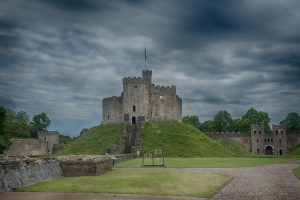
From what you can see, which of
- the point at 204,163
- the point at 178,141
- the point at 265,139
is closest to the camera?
the point at 204,163

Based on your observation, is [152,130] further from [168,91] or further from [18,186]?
[18,186]

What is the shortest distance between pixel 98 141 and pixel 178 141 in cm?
1352

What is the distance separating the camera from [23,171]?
20.6 meters

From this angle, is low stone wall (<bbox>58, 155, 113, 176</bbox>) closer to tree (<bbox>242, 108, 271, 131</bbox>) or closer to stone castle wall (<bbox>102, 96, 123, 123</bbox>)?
stone castle wall (<bbox>102, 96, 123, 123</bbox>)

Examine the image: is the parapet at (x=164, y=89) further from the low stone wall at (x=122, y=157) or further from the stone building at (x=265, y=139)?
the stone building at (x=265, y=139)

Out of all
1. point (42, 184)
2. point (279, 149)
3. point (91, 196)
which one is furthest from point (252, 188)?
point (279, 149)

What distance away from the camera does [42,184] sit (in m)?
21.1

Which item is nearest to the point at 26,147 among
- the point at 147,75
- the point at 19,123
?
the point at 147,75

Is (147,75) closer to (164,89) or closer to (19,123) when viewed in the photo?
(164,89)

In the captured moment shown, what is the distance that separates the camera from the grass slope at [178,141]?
61562 mm

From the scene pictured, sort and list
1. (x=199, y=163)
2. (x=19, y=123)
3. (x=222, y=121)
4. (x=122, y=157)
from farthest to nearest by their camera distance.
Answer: (x=222, y=121)
(x=19, y=123)
(x=122, y=157)
(x=199, y=163)

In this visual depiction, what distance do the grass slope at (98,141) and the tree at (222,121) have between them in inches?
2342

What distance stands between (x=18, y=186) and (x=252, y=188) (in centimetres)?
1182

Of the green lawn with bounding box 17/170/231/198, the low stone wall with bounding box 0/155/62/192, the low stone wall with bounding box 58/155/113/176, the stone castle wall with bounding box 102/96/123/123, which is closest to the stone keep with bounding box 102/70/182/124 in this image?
the stone castle wall with bounding box 102/96/123/123
